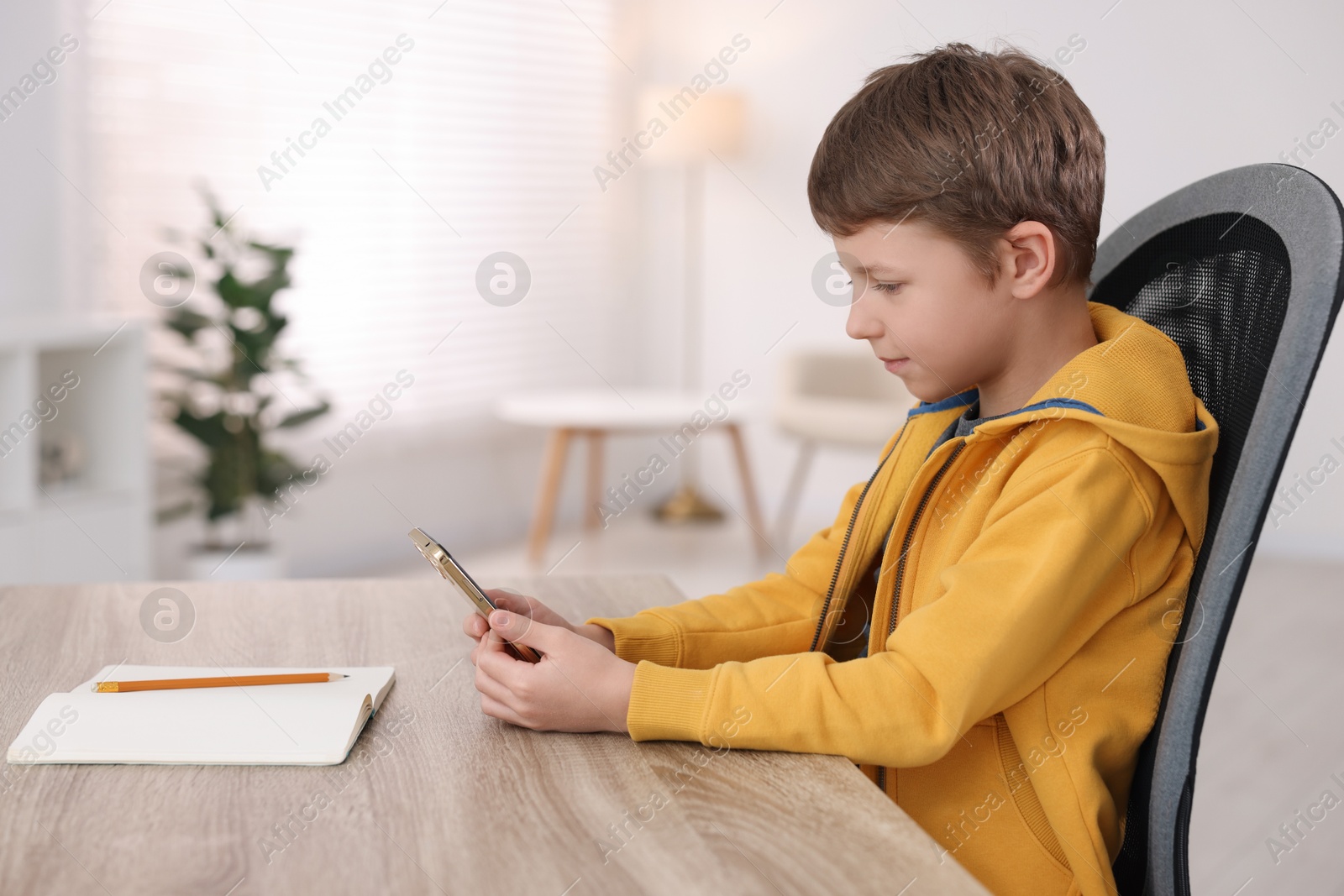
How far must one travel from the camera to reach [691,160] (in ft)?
15.2

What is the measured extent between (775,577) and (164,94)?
2973 mm

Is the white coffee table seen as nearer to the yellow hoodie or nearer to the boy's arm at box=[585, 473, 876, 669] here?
the boy's arm at box=[585, 473, 876, 669]

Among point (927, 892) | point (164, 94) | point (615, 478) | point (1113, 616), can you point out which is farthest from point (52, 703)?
point (615, 478)

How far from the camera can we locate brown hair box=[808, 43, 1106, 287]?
2.96 ft

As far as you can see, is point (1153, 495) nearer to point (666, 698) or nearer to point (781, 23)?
point (666, 698)

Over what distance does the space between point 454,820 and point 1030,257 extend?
607 mm

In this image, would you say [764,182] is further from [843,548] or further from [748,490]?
[843,548]

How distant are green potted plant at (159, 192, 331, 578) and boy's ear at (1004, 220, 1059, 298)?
8.22ft

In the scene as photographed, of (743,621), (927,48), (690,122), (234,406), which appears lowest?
(234,406)

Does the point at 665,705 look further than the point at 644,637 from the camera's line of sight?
No

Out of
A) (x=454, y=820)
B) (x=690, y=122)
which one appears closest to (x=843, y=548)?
(x=454, y=820)

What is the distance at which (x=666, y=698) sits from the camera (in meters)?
0.75

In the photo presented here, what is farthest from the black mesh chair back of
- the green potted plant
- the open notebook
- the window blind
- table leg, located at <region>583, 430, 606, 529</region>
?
table leg, located at <region>583, 430, 606, 529</region>

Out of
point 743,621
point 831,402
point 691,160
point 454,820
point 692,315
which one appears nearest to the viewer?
point 454,820
